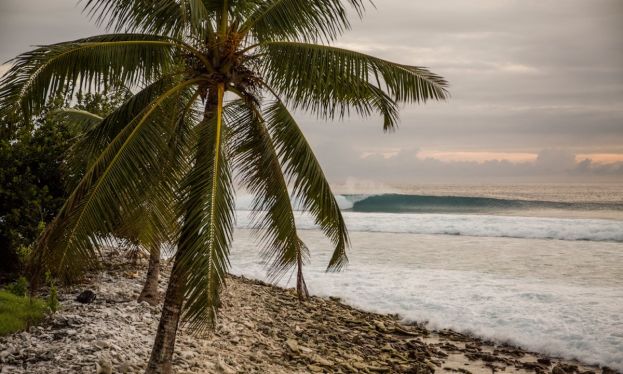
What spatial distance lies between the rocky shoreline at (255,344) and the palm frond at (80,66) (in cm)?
326

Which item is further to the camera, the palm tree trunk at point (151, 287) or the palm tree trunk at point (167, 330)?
the palm tree trunk at point (151, 287)

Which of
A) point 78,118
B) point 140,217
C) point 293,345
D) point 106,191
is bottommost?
point 293,345

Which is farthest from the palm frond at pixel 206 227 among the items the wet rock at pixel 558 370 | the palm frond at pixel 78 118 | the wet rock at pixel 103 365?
the wet rock at pixel 558 370

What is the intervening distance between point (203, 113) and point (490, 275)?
41.6 ft

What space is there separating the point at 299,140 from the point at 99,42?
8.14ft

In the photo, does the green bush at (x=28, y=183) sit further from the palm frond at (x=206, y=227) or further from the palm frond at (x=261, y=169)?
the palm frond at (x=206, y=227)

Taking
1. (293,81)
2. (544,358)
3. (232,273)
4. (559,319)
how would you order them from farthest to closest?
(232,273), (559,319), (544,358), (293,81)

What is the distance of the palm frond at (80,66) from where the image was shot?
520cm

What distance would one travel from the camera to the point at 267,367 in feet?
25.2

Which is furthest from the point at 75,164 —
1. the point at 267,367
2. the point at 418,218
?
the point at 418,218

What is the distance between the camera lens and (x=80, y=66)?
559cm

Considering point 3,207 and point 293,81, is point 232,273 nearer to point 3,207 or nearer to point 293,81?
point 3,207

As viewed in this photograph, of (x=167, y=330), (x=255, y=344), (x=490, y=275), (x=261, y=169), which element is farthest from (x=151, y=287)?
(x=490, y=275)

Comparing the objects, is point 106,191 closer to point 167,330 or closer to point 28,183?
point 167,330
